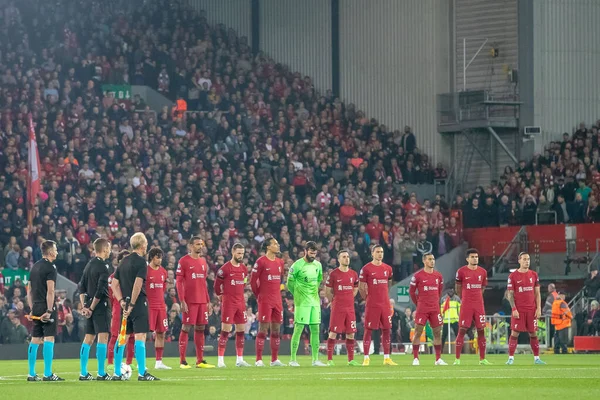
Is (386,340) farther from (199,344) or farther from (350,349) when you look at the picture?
(199,344)

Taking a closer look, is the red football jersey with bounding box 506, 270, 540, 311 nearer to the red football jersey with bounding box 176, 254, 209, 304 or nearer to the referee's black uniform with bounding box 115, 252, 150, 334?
the red football jersey with bounding box 176, 254, 209, 304

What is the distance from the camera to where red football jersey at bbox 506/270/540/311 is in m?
28.5

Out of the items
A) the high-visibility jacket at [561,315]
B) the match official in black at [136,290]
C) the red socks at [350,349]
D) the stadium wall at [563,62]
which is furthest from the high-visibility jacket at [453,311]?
the match official in black at [136,290]

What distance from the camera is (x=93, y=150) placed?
133 ft

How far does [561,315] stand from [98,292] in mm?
18160

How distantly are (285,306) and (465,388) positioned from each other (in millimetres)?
18561

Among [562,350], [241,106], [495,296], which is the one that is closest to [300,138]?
[241,106]

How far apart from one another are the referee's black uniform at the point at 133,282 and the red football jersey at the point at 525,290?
1006 cm

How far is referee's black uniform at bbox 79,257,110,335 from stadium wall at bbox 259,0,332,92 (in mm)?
31761

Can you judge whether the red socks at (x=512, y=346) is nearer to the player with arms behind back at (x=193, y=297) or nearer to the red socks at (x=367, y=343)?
the red socks at (x=367, y=343)

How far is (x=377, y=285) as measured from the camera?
1094 inches

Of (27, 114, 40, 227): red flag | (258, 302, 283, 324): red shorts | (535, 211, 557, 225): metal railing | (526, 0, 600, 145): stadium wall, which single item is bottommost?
(258, 302, 283, 324): red shorts

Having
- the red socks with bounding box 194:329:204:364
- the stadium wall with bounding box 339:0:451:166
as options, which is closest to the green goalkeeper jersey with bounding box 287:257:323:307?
the red socks with bounding box 194:329:204:364

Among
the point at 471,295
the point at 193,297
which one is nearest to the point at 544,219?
the point at 471,295
